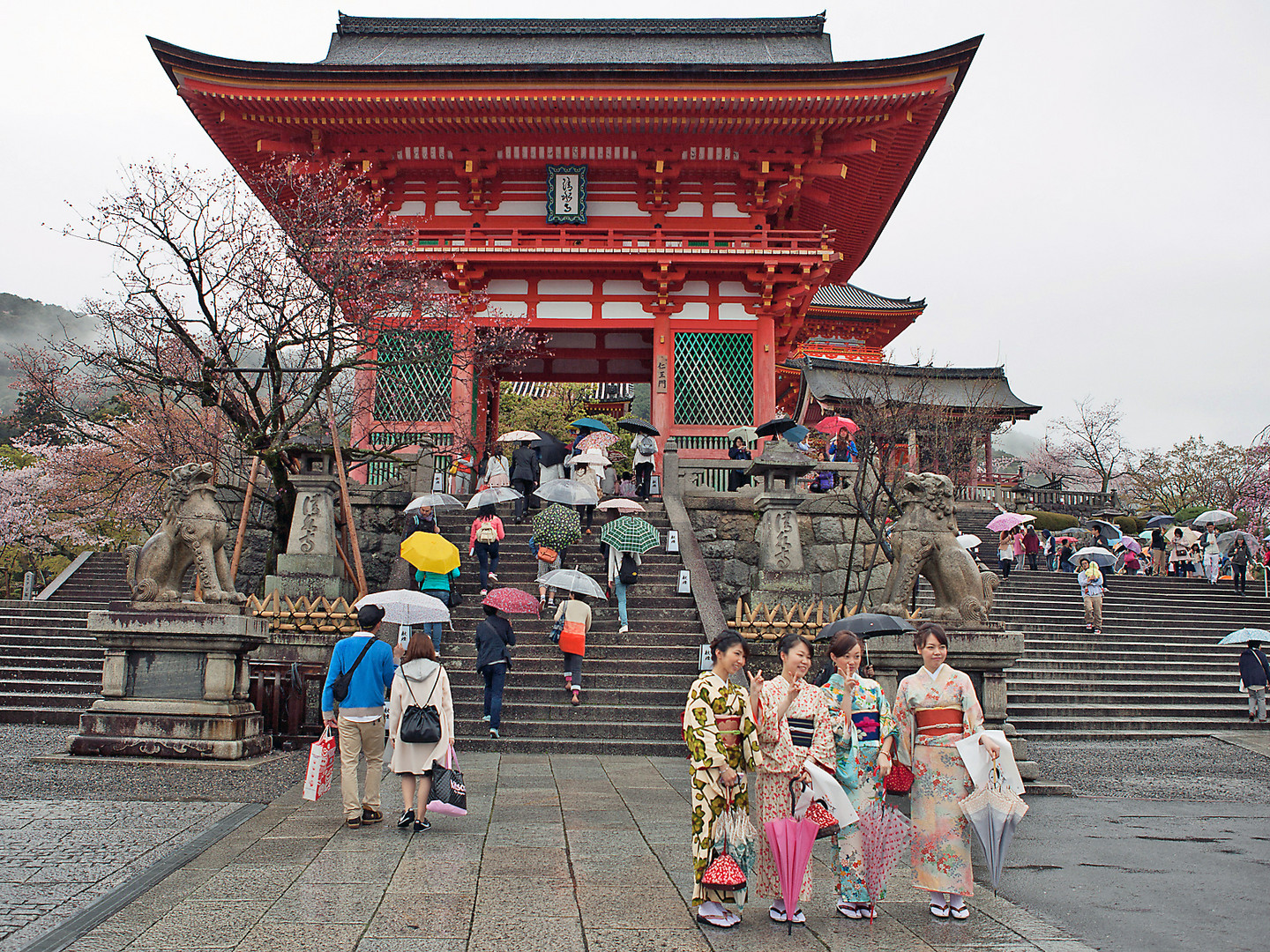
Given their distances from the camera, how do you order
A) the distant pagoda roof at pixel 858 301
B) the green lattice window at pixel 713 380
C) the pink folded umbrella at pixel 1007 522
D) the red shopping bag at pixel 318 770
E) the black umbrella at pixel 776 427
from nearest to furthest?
the red shopping bag at pixel 318 770 < the black umbrella at pixel 776 427 < the green lattice window at pixel 713 380 < the pink folded umbrella at pixel 1007 522 < the distant pagoda roof at pixel 858 301

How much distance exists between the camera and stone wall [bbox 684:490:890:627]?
15125 millimetres

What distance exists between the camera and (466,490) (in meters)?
17.5

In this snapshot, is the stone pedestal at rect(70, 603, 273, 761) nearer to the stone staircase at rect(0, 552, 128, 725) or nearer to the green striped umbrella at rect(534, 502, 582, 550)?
the stone staircase at rect(0, 552, 128, 725)

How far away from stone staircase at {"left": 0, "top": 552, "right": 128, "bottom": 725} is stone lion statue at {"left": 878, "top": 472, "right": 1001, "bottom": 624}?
956 centimetres

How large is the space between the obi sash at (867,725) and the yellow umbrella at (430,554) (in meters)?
6.69

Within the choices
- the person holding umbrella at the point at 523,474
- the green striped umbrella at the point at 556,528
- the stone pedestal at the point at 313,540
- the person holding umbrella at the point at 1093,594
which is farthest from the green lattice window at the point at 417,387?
the person holding umbrella at the point at 1093,594

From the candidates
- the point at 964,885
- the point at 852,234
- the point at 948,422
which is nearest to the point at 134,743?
the point at 964,885

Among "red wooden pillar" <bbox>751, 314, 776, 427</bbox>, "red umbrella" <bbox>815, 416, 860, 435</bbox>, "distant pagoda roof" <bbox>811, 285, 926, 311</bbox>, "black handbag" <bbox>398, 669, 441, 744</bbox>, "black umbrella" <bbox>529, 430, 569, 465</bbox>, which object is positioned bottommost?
"black handbag" <bbox>398, 669, 441, 744</bbox>

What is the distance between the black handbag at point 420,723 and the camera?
602 cm

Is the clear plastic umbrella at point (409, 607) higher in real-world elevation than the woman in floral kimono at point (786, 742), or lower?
higher

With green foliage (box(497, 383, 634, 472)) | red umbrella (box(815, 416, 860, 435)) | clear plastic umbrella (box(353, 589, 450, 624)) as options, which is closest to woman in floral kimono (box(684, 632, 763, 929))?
clear plastic umbrella (box(353, 589, 450, 624))

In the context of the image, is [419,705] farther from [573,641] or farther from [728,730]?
[573,641]

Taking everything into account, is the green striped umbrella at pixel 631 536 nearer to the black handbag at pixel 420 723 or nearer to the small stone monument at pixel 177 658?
the small stone monument at pixel 177 658

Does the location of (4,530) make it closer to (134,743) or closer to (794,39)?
(134,743)
